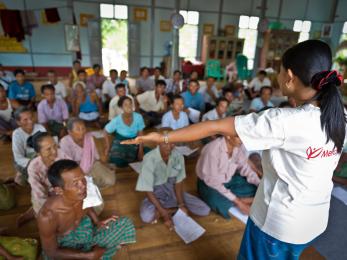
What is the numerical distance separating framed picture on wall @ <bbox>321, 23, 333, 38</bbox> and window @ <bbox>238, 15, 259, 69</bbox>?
3.04 metres

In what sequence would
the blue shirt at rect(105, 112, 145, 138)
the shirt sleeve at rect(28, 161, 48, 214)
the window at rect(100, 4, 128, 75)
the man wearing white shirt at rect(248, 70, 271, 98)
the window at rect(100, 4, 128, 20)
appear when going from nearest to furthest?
the shirt sleeve at rect(28, 161, 48, 214), the blue shirt at rect(105, 112, 145, 138), the man wearing white shirt at rect(248, 70, 271, 98), the window at rect(100, 4, 128, 20), the window at rect(100, 4, 128, 75)

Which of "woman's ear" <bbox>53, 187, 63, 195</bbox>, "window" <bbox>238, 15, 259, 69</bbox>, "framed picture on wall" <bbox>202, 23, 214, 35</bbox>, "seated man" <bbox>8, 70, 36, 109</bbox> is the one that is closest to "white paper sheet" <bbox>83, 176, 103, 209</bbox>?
"woman's ear" <bbox>53, 187, 63, 195</bbox>

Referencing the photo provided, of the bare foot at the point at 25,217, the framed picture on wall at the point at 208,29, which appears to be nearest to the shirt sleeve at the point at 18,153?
the bare foot at the point at 25,217

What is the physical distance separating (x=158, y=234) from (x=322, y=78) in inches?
70.1

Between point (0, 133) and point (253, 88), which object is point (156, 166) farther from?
point (253, 88)

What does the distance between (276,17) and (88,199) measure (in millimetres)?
11632

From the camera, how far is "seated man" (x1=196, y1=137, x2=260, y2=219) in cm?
232

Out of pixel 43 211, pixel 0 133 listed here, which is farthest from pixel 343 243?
pixel 0 133

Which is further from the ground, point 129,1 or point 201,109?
point 129,1

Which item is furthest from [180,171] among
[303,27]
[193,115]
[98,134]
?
[303,27]

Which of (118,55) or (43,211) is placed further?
(118,55)

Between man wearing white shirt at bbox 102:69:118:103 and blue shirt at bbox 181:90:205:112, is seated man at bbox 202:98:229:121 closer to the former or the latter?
blue shirt at bbox 181:90:205:112

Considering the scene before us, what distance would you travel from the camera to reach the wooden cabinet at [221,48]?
32.9 ft

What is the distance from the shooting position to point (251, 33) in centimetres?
1104
